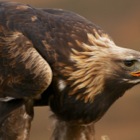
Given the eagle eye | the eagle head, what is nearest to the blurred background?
the eagle head

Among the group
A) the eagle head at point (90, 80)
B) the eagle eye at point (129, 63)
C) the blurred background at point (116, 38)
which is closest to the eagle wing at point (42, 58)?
the eagle head at point (90, 80)

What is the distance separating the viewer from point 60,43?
389 inches

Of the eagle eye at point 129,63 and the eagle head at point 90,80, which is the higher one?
the eagle eye at point 129,63

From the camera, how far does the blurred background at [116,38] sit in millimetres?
16750

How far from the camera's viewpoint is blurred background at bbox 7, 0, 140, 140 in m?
16.8

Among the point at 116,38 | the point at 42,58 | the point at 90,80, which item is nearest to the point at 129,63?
the point at 90,80

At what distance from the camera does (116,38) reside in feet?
66.4

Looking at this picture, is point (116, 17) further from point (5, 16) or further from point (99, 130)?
point (5, 16)

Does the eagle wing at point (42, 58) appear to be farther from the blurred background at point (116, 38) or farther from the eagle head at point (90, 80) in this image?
the blurred background at point (116, 38)

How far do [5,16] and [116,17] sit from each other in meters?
12.0

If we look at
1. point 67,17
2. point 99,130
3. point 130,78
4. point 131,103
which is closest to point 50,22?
point 67,17

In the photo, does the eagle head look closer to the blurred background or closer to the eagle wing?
the eagle wing

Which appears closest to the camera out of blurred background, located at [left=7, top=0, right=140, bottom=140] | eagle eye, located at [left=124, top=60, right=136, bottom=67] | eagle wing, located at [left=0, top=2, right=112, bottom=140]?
eagle eye, located at [left=124, top=60, right=136, bottom=67]

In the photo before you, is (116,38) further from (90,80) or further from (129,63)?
(129,63)
